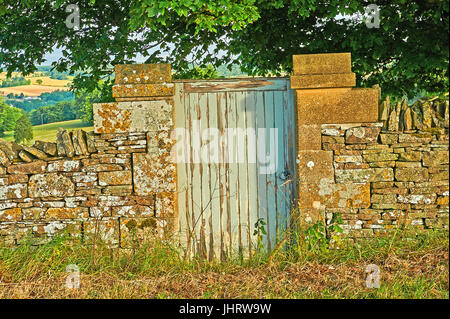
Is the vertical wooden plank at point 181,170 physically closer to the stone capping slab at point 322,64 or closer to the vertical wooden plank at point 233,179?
the vertical wooden plank at point 233,179

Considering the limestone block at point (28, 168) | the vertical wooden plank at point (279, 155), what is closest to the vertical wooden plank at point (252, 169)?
the vertical wooden plank at point (279, 155)

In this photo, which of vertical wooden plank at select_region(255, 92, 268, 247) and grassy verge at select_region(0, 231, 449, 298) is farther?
vertical wooden plank at select_region(255, 92, 268, 247)

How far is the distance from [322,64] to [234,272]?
8.24 feet

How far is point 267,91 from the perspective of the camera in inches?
204

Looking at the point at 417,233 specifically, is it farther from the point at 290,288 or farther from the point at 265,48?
the point at 265,48

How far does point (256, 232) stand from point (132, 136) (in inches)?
72.2

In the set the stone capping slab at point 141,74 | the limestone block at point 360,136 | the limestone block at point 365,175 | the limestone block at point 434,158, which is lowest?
the limestone block at point 365,175

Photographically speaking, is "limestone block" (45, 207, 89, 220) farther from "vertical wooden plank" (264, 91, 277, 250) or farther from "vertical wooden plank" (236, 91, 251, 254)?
"vertical wooden plank" (264, 91, 277, 250)

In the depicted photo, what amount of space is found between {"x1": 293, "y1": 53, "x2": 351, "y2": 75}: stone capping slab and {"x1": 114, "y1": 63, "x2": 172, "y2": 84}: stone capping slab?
152cm

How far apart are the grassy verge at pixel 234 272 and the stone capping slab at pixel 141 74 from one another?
6.16 feet

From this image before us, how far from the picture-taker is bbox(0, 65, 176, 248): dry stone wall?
4.95m

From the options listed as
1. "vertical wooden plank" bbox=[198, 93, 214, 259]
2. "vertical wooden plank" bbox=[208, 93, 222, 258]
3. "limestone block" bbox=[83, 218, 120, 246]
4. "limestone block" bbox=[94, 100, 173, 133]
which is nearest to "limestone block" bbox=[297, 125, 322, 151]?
"vertical wooden plank" bbox=[208, 93, 222, 258]

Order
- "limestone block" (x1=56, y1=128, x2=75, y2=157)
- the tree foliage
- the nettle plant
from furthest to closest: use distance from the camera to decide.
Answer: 1. the tree foliage
2. "limestone block" (x1=56, y1=128, x2=75, y2=157)
3. the nettle plant

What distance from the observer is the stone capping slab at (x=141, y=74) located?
16.3ft
